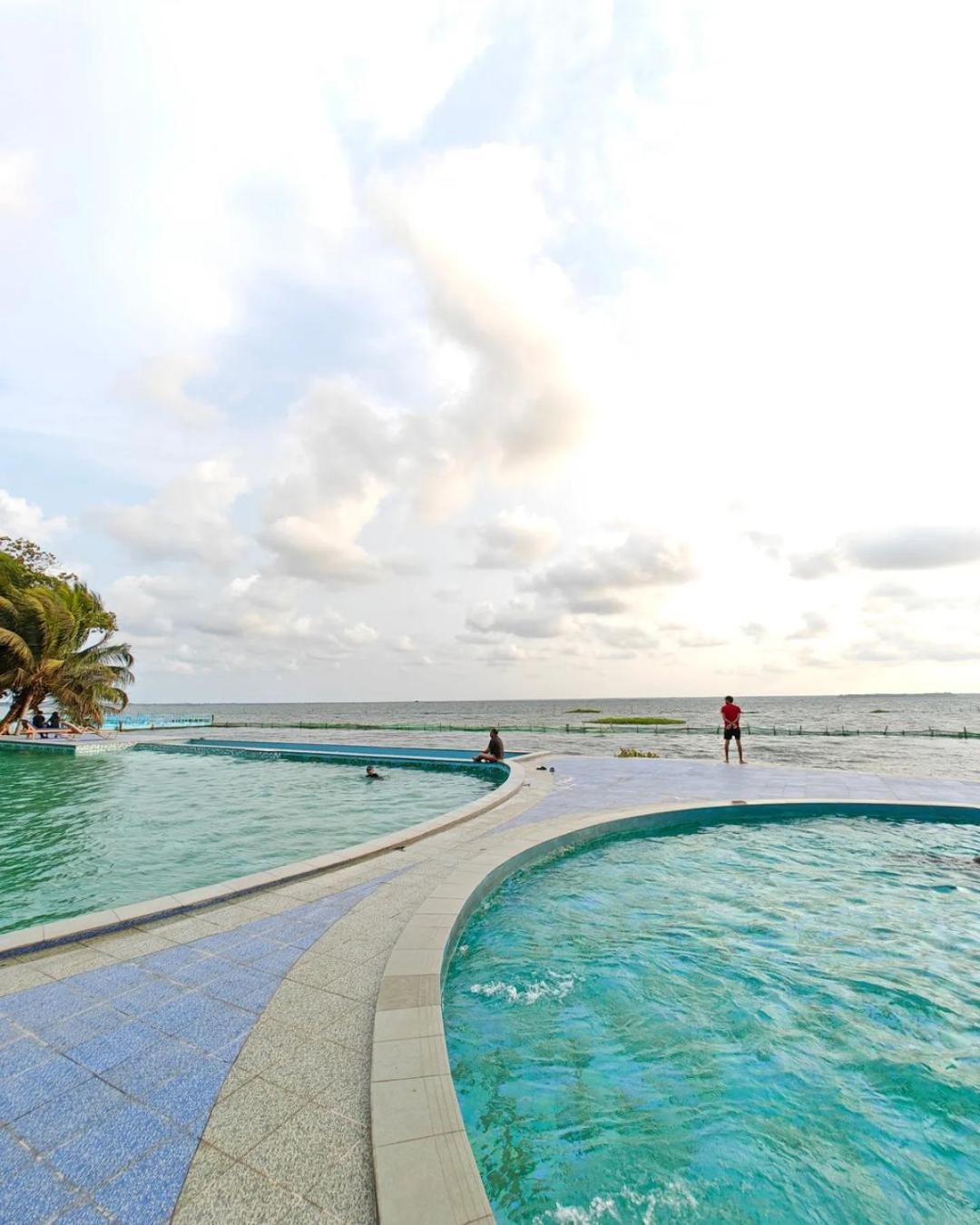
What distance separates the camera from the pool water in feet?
27.5

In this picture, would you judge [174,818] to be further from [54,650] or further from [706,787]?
[54,650]

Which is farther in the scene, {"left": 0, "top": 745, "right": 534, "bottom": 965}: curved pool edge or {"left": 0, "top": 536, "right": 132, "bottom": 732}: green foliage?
{"left": 0, "top": 536, "right": 132, "bottom": 732}: green foliage

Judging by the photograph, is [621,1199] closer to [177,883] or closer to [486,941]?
[486,941]

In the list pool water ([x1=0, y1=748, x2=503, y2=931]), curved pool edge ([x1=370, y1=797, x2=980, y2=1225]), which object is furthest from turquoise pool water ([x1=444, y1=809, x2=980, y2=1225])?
pool water ([x1=0, y1=748, x2=503, y2=931])

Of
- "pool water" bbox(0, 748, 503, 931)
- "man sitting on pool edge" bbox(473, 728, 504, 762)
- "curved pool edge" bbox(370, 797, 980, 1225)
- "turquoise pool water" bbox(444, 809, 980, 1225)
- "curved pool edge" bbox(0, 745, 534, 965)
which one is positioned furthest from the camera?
"man sitting on pool edge" bbox(473, 728, 504, 762)

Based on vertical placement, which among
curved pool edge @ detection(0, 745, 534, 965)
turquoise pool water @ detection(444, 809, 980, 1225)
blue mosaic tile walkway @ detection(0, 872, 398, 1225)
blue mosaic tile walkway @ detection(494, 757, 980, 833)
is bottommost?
turquoise pool water @ detection(444, 809, 980, 1225)

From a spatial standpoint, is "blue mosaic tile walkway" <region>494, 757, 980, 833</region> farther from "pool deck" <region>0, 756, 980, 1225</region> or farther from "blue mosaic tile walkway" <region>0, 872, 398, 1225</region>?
"blue mosaic tile walkway" <region>0, 872, 398, 1225</region>

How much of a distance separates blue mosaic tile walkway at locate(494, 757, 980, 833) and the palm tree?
87.4 feet

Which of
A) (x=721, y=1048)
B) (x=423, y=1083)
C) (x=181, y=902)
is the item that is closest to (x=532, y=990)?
(x=721, y=1048)

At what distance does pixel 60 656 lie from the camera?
99.2ft

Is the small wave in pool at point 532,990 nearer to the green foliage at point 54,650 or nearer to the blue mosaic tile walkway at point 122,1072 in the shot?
the blue mosaic tile walkway at point 122,1072

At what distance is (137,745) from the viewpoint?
2814 centimetres

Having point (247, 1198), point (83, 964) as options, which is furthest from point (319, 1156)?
point (83, 964)

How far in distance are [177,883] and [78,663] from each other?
95.4 feet
